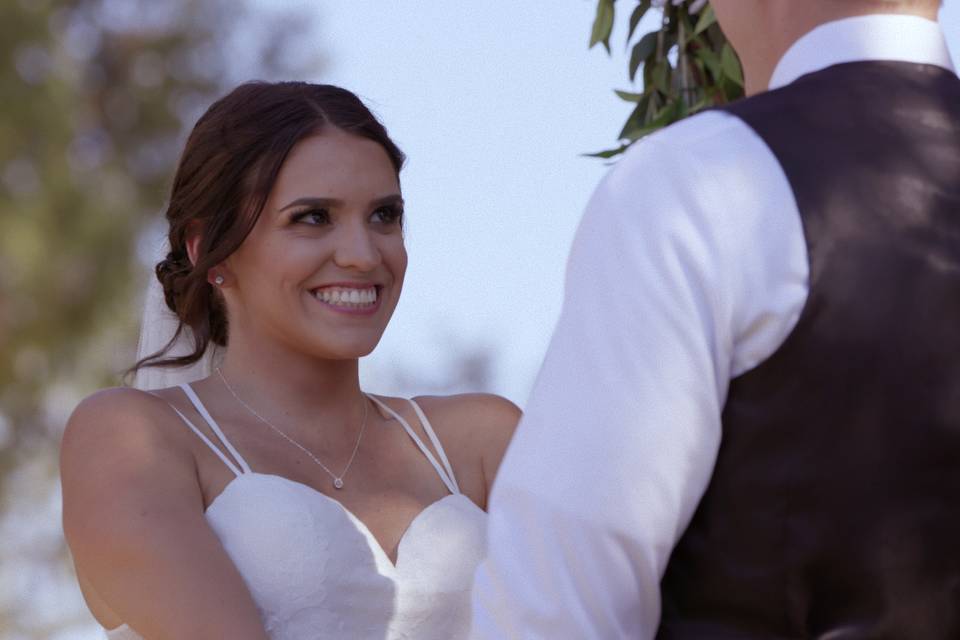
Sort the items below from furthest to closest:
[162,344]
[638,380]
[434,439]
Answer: [162,344] < [434,439] < [638,380]

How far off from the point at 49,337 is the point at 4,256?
814mm

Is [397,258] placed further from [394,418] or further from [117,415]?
[117,415]

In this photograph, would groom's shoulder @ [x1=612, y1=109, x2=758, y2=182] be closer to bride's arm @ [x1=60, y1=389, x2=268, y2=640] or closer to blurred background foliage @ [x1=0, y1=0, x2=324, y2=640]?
bride's arm @ [x1=60, y1=389, x2=268, y2=640]

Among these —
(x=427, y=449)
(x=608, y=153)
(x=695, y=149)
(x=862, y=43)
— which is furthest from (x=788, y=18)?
(x=427, y=449)

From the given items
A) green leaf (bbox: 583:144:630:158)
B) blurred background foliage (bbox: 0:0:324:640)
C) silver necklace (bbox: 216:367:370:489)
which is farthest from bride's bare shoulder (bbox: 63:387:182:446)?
blurred background foliage (bbox: 0:0:324:640)

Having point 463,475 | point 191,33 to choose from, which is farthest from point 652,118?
point 191,33

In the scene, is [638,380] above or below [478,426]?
above

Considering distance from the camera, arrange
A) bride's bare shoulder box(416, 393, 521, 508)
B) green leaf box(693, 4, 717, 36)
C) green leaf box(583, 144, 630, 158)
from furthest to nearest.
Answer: bride's bare shoulder box(416, 393, 521, 508) → green leaf box(583, 144, 630, 158) → green leaf box(693, 4, 717, 36)

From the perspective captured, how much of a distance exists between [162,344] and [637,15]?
170 centimetres

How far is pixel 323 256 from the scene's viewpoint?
3467 mm

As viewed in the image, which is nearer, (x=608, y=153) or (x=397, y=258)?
(x=608, y=153)

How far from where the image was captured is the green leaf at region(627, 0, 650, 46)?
2.98 m

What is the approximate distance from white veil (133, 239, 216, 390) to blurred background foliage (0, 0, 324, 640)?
7925 mm

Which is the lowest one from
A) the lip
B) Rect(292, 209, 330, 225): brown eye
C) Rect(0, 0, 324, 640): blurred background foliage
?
Rect(0, 0, 324, 640): blurred background foliage
